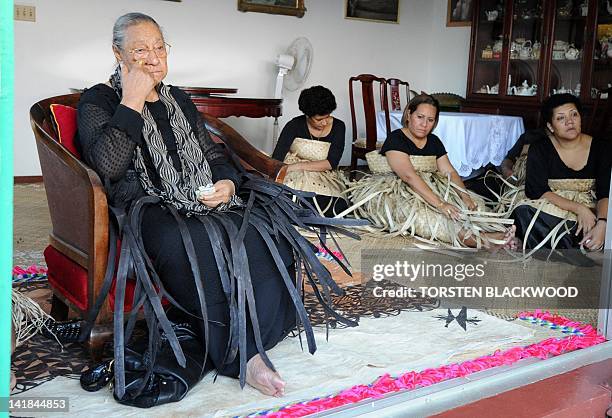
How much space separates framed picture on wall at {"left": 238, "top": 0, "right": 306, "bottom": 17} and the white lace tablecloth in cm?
183

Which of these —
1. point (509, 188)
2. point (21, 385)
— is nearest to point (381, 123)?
point (509, 188)

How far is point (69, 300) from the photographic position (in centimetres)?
234

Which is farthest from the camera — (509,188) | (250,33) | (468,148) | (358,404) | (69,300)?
(250,33)

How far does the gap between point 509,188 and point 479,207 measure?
52 centimetres

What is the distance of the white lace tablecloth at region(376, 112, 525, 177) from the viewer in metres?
5.24

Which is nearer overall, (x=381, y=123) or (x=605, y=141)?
(x=605, y=141)

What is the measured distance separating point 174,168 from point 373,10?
5669 millimetres

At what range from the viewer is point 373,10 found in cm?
760

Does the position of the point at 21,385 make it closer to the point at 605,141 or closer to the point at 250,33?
the point at 605,141

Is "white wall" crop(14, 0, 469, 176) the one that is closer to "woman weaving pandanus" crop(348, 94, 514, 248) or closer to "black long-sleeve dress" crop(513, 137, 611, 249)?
"woman weaving pandanus" crop(348, 94, 514, 248)

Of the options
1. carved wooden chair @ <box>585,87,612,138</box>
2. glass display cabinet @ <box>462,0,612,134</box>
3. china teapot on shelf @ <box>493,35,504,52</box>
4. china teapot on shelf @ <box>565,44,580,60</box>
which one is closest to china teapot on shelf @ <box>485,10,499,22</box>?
glass display cabinet @ <box>462,0,612,134</box>

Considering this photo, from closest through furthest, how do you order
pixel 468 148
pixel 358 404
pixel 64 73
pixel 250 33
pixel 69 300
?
1. pixel 358 404
2. pixel 69 300
3. pixel 468 148
4. pixel 64 73
5. pixel 250 33

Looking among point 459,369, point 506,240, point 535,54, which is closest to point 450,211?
point 506,240
